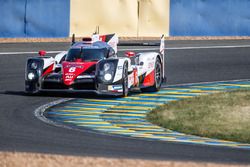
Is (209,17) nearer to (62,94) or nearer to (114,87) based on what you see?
(62,94)

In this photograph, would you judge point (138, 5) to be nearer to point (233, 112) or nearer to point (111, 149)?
point (233, 112)

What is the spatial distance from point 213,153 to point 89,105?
667 cm

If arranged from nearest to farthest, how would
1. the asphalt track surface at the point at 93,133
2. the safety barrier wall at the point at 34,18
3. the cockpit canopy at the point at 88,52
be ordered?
the asphalt track surface at the point at 93,133 < the cockpit canopy at the point at 88,52 < the safety barrier wall at the point at 34,18

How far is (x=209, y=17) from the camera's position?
33.1 meters

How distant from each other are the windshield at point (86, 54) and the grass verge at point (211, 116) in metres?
2.17

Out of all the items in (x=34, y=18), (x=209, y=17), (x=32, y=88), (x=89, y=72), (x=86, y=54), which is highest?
(x=209, y=17)

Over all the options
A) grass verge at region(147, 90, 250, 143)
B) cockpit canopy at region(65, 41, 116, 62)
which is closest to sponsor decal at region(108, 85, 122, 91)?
cockpit canopy at region(65, 41, 116, 62)

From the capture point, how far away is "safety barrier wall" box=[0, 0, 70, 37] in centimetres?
2986

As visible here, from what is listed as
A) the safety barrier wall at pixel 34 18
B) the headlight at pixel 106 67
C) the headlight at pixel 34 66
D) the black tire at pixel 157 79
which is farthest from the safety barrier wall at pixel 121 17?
the headlight at pixel 106 67

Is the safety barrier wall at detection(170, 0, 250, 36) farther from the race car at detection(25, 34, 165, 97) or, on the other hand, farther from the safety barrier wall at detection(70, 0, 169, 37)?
the race car at detection(25, 34, 165, 97)

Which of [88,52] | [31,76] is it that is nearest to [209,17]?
[88,52]

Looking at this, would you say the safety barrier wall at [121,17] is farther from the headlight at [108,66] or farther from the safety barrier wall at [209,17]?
the headlight at [108,66]

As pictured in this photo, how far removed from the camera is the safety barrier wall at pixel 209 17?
32844 millimetres

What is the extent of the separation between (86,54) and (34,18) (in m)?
8.56
